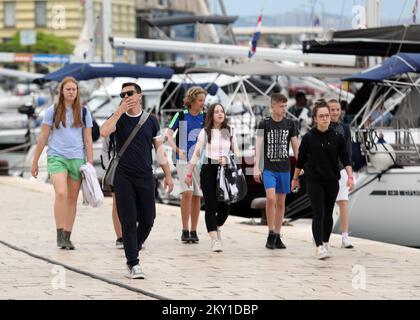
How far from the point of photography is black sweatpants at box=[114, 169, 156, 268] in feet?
38.3

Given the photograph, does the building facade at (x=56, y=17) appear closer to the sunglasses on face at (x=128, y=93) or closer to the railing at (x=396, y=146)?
the railing at (x=396, y=146)

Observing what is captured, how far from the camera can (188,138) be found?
15.0 m

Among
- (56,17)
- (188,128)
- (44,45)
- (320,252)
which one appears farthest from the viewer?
(44,45)

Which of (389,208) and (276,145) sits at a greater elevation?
(276,145)

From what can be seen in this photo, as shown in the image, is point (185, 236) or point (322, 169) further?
point (185, 236)

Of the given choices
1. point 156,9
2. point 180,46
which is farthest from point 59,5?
point 180,46

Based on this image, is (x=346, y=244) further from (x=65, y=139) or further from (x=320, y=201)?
(x=65, y=139)

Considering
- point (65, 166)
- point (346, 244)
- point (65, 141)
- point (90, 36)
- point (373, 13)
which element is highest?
point (373, 13)

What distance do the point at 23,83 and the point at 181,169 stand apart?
7832 cm

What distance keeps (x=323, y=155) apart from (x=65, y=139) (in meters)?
2.88

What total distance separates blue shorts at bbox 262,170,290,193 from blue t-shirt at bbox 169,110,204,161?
98 centimetres

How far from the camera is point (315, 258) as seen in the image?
546 inches

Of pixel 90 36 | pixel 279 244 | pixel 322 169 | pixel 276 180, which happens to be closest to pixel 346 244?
pixel 279 244
